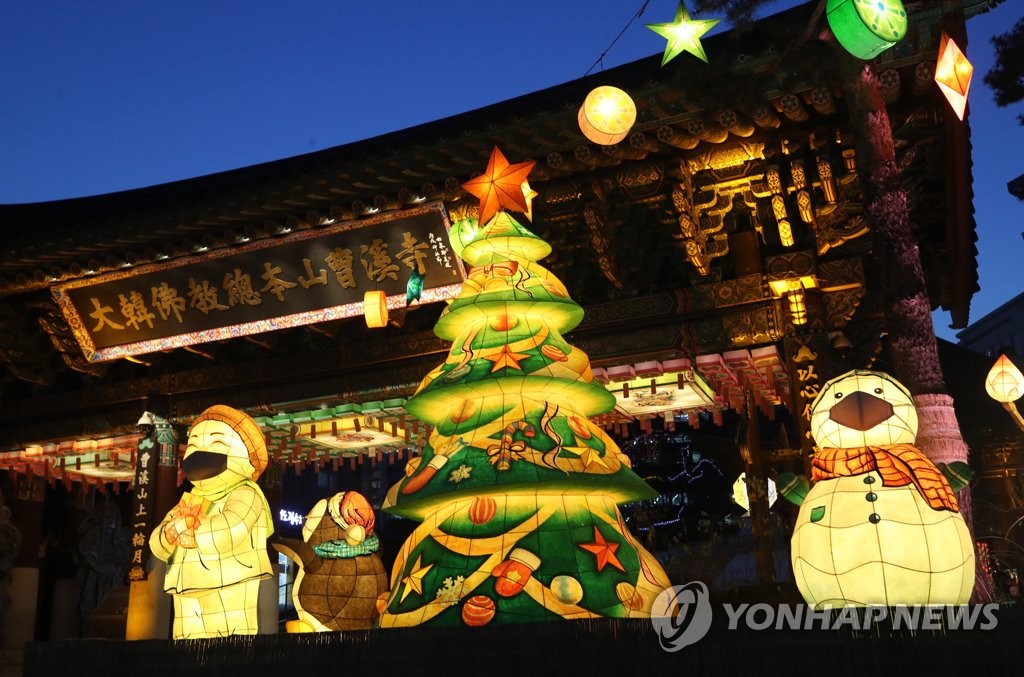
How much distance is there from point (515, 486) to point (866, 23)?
10.2 ft

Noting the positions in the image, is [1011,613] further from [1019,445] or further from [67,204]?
[67,204]

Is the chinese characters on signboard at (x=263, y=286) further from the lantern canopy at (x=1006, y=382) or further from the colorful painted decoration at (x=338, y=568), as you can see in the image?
the lantern canopy at (x=1006, y=382)

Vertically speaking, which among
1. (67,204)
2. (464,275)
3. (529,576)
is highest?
(67,204)

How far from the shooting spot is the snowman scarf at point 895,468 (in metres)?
4.12

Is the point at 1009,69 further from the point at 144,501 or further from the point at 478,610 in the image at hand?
the point at 144,501

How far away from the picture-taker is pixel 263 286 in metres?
10.5

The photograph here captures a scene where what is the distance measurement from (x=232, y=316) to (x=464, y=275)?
10.2 ft

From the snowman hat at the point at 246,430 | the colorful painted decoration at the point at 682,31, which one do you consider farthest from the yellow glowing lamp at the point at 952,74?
the snowman hat at the point at 246,430

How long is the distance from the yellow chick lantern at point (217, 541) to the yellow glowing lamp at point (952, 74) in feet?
16.3

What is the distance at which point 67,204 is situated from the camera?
48.8ft

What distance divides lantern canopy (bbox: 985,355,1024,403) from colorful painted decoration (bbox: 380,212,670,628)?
5.58m

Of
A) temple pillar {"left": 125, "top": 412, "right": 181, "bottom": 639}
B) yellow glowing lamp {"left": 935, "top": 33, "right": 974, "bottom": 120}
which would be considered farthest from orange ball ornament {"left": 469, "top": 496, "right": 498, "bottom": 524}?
temple pillar {"left": 125, "top": 412, "right": 181, "bottom": 639}

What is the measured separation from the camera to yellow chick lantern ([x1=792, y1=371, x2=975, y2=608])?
3961 millimetres

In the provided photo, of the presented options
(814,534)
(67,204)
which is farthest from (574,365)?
(67,204)
